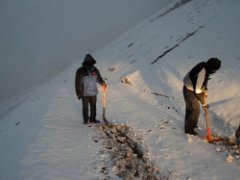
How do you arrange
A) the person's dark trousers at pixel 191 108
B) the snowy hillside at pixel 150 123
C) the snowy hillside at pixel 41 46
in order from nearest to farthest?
the snowy hillside at pixel 150 123
the person's dark trousers at pixel 191 108
the snowy hillside at pixel 41 46

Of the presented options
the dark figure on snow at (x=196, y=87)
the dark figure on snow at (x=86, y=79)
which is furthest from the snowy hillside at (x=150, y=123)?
the dark figure on snow at (x=86, y=79)

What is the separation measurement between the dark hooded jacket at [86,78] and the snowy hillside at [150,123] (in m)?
1.37

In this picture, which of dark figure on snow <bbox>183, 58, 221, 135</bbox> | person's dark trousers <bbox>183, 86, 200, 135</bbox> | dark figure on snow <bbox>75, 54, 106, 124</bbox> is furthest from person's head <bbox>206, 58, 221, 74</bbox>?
dark figure on snow <bbox>75, 54, 106, 124</bbox>

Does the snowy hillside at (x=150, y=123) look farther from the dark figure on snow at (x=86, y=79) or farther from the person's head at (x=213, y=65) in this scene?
the person's head at (x=213, y=65)

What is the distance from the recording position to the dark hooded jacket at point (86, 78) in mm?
9211

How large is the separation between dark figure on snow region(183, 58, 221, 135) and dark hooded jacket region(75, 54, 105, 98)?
3408 mm

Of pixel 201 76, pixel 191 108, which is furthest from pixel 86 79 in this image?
pixel 201 76

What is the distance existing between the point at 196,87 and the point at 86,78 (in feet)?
12.9

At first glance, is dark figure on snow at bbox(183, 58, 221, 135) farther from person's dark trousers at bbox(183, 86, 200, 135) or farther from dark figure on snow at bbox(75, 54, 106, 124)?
dark figure on snow at bbox(75, 54, 106, 124)

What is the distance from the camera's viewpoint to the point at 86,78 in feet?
30.6

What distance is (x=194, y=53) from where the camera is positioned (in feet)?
50.0

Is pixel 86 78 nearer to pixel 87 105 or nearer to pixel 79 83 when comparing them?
pixel 79 83

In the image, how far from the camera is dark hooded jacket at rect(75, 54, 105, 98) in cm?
921

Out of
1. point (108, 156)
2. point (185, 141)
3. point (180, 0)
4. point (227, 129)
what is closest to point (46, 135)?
point (108, 156)
